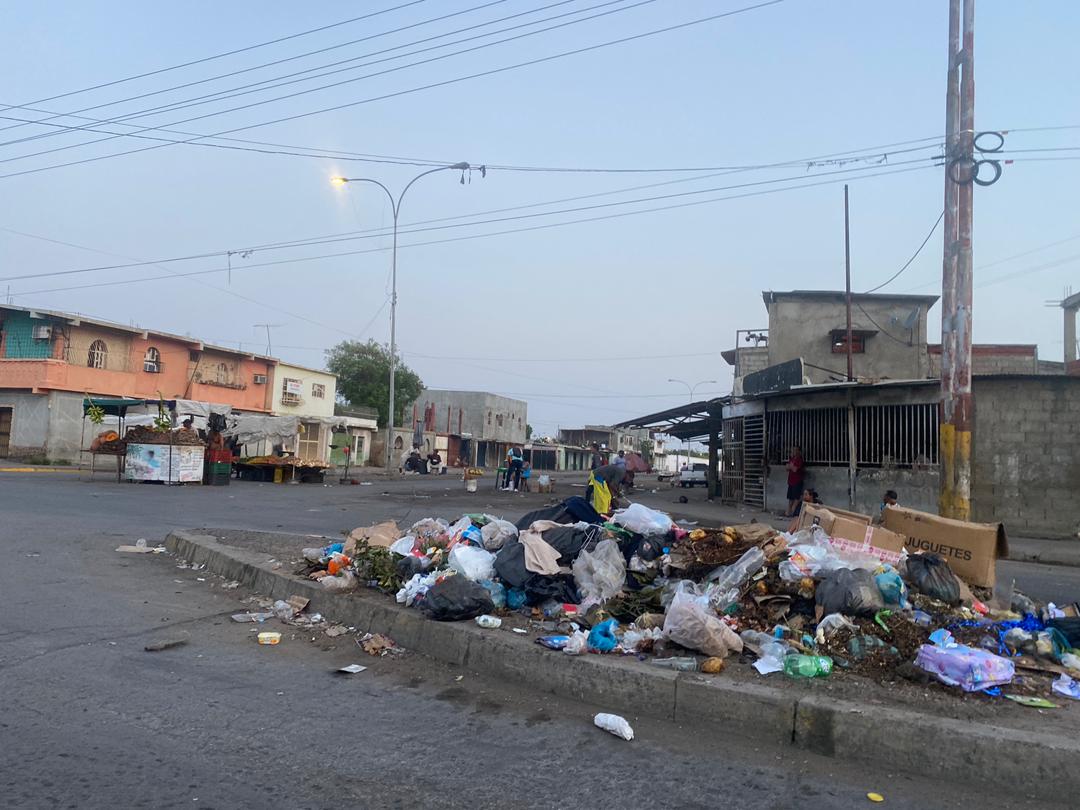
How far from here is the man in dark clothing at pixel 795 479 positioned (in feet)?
60.2

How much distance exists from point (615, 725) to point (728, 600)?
180cm

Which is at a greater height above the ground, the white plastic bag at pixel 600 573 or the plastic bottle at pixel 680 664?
the white plastic bag at pixel 600 573

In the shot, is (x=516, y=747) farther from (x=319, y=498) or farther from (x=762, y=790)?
(x=319, y=498)

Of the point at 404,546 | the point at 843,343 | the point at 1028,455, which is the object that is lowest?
the point at 404,546

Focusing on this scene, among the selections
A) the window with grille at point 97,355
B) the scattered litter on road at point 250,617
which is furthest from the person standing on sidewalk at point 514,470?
the scattered litter on road at point 250,617

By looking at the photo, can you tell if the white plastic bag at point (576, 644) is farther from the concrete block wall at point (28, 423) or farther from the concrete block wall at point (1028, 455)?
the concrete block wall at point (28, 423)

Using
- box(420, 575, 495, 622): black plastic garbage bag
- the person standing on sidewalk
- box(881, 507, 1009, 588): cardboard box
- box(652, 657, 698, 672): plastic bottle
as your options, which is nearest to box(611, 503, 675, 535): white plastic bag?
box(420, 575, 495, 622): black plastic garbage bag

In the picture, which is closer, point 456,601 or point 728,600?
point 728,600

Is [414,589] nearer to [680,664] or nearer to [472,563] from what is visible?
[472,563]

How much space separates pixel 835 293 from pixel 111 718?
1197 inches

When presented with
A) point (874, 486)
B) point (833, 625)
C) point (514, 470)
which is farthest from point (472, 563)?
point (514, 470)

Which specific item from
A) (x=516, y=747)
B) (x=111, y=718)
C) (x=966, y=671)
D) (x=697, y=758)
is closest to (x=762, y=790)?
(x=697, y=758)

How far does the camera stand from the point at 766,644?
16.5 feet

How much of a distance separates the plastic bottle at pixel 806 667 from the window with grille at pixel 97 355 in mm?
36246
